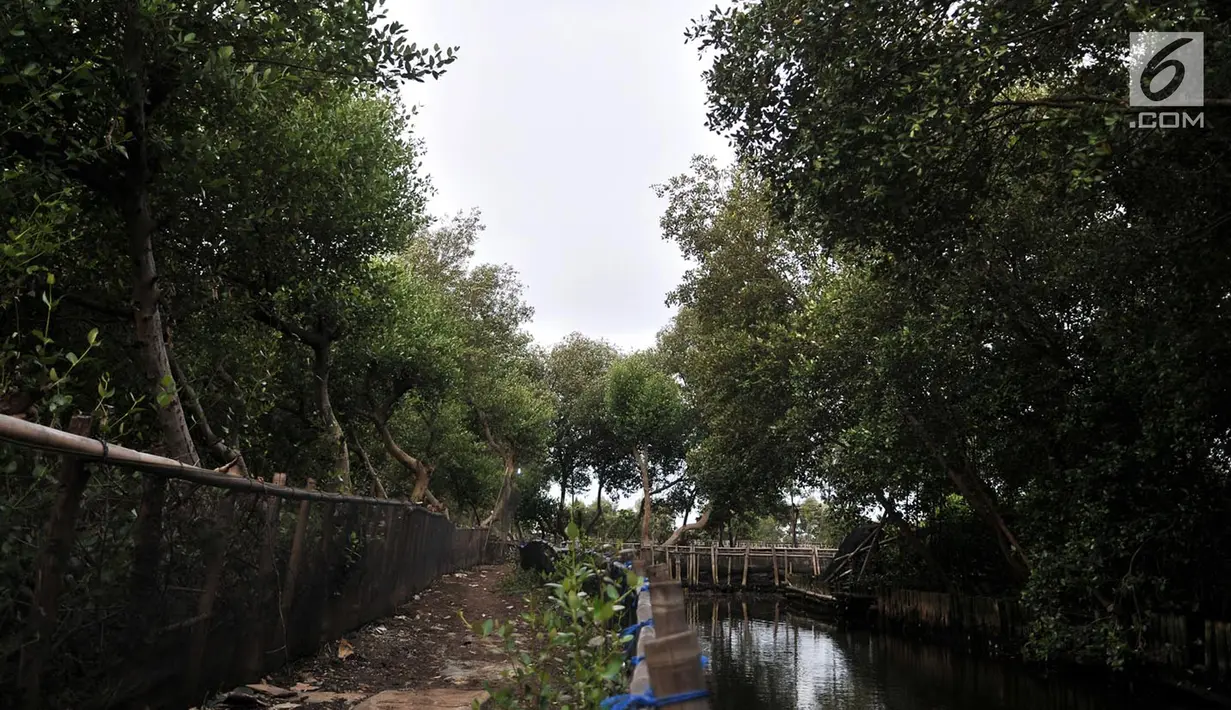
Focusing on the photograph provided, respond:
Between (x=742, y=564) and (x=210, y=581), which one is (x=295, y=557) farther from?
(x=742, y=564)

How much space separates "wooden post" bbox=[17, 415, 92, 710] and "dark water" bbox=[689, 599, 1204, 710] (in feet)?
33.8

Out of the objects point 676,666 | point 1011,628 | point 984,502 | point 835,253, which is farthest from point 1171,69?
point 1011,628

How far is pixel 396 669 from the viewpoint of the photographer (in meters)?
8.17

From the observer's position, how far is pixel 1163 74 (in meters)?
7.20

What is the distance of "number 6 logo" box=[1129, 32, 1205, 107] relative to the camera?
6.80 m

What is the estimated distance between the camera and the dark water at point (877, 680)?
12.4 metres

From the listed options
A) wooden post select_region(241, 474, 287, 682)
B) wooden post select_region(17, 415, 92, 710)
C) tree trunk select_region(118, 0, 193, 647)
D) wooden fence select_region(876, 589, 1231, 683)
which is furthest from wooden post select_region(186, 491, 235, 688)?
wooden fence select_region(876, 589, 1231, 683)

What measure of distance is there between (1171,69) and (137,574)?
863 centimetres

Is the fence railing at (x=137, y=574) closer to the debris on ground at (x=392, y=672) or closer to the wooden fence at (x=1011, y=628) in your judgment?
the debris on ground at (x=392, y=672)

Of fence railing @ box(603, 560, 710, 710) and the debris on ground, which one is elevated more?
fence railing @ box(603, 560, 710, 710)

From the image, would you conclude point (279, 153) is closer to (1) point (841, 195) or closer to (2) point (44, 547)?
(1) point (841, 195)

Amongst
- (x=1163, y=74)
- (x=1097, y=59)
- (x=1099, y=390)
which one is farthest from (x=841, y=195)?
(x=1099, y=390)

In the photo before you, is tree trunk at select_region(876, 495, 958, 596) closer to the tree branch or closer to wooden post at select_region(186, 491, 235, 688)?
the tree branch

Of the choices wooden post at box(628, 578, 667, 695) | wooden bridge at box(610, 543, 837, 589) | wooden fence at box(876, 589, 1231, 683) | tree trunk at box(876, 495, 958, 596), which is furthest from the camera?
wooden bridge at box(610, 543, 837, 589)
